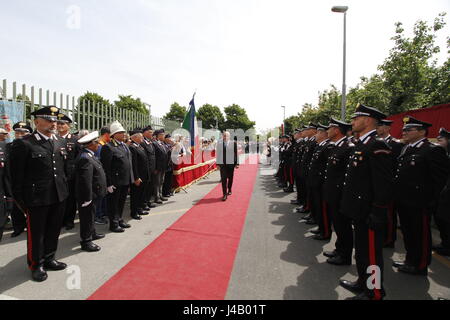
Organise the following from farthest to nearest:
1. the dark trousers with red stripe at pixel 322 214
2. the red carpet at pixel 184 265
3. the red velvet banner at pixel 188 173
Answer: the red velvet banner at pixel 188 173, the dark trousers with red stripe at pixel 322 214, the red carpet at pixel 184 265

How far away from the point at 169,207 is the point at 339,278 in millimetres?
4838

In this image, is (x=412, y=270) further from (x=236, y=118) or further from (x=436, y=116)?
(x=236, y=118)

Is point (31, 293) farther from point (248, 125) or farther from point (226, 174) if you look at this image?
point (248, 125)

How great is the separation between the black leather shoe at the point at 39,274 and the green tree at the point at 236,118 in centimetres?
8777

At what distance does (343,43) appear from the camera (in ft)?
37.3

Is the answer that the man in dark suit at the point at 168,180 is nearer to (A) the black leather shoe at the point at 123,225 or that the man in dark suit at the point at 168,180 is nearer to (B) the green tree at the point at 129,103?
(A) the black leather shoe at the point at 123,225

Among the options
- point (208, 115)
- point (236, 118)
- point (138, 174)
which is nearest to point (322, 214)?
point (138, 174)

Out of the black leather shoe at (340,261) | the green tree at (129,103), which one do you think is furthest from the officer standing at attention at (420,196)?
the green tree at (129,103)

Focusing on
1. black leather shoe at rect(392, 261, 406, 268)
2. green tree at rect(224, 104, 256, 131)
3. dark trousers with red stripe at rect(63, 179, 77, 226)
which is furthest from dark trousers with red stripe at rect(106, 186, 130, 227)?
green tree at rect(224, 104, 256, 131)

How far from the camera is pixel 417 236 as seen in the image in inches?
142

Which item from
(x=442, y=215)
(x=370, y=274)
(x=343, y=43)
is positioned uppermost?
(x=343, y=43)

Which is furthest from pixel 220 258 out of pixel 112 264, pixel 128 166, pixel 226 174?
pixel 226 174

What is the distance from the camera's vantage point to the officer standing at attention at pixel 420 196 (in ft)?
11.7
